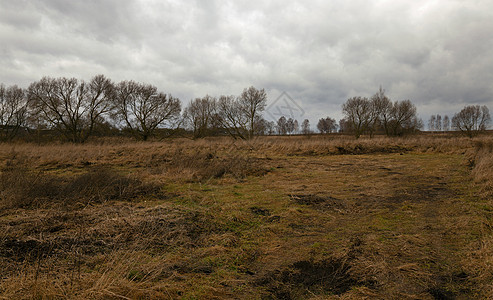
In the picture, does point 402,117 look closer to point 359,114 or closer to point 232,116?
point 359,114

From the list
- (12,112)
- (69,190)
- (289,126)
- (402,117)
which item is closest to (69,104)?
(12,112)

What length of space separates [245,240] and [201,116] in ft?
114

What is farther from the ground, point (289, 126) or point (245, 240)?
point (289, 126)

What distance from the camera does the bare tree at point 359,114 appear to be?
38.8 m

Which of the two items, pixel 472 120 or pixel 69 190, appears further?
pixel 472 120

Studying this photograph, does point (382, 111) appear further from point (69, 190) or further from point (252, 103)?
point (69, 190)

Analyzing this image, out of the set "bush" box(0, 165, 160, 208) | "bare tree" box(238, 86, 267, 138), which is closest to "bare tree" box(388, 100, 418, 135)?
"bare tree" box(238, 86, 267, 138)

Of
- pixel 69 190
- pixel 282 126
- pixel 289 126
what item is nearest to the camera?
pixel 69 190

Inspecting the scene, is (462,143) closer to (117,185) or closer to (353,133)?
(353,133)

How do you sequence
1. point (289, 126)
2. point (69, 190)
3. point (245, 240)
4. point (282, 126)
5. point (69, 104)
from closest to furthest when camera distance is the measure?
1. point (245, 240)
2. point (69, 190)
3. point (69, 104)
4. point (282, 126)
5. point (289, 126)

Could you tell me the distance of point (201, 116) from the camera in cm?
3694

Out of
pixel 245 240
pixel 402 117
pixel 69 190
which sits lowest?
pixel 245 240

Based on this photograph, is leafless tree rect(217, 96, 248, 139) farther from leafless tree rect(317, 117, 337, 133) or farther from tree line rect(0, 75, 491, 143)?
leafless tree rect(317, 117, 337, 133)

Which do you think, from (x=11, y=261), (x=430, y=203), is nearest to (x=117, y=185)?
(x=11, y=261)
